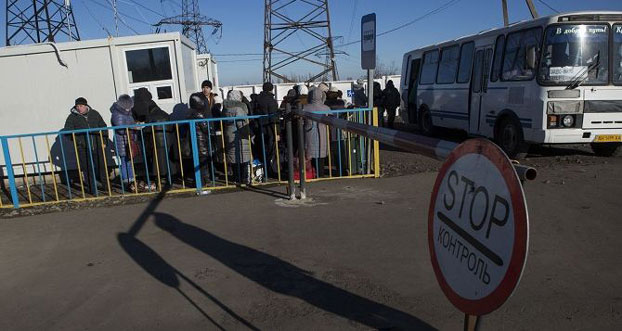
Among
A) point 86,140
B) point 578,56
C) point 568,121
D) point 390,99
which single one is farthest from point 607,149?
point 86,140

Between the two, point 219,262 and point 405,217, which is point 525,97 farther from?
point 219,262

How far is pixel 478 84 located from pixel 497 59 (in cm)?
80

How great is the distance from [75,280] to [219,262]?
1271mm

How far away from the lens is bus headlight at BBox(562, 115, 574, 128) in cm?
769

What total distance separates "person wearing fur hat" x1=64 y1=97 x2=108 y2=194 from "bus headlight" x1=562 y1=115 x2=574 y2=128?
766 cm

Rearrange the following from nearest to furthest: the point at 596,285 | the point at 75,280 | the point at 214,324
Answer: the point at 214,324 → the point at 596,285 → the point at 75,280

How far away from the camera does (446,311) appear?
319 cm

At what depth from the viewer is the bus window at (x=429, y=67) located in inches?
504

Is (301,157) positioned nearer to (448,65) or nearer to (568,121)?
(568,121)

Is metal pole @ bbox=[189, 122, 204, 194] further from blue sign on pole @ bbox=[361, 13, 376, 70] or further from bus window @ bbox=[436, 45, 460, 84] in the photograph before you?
bus window @ bbox=[436, 45, 460, 84]

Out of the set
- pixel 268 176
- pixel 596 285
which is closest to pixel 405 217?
pixel 596 285

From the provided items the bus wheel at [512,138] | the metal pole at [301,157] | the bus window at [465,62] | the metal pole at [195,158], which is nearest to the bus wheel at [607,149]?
the bus wheel at [512,138]

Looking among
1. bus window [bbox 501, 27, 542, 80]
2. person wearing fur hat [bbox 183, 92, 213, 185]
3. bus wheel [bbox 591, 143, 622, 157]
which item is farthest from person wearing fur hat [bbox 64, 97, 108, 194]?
bus wheel [bbox 591, 143, 622, 157]

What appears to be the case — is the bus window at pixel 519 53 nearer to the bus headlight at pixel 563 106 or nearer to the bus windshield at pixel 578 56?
the bus windshield at pixel 578 56
